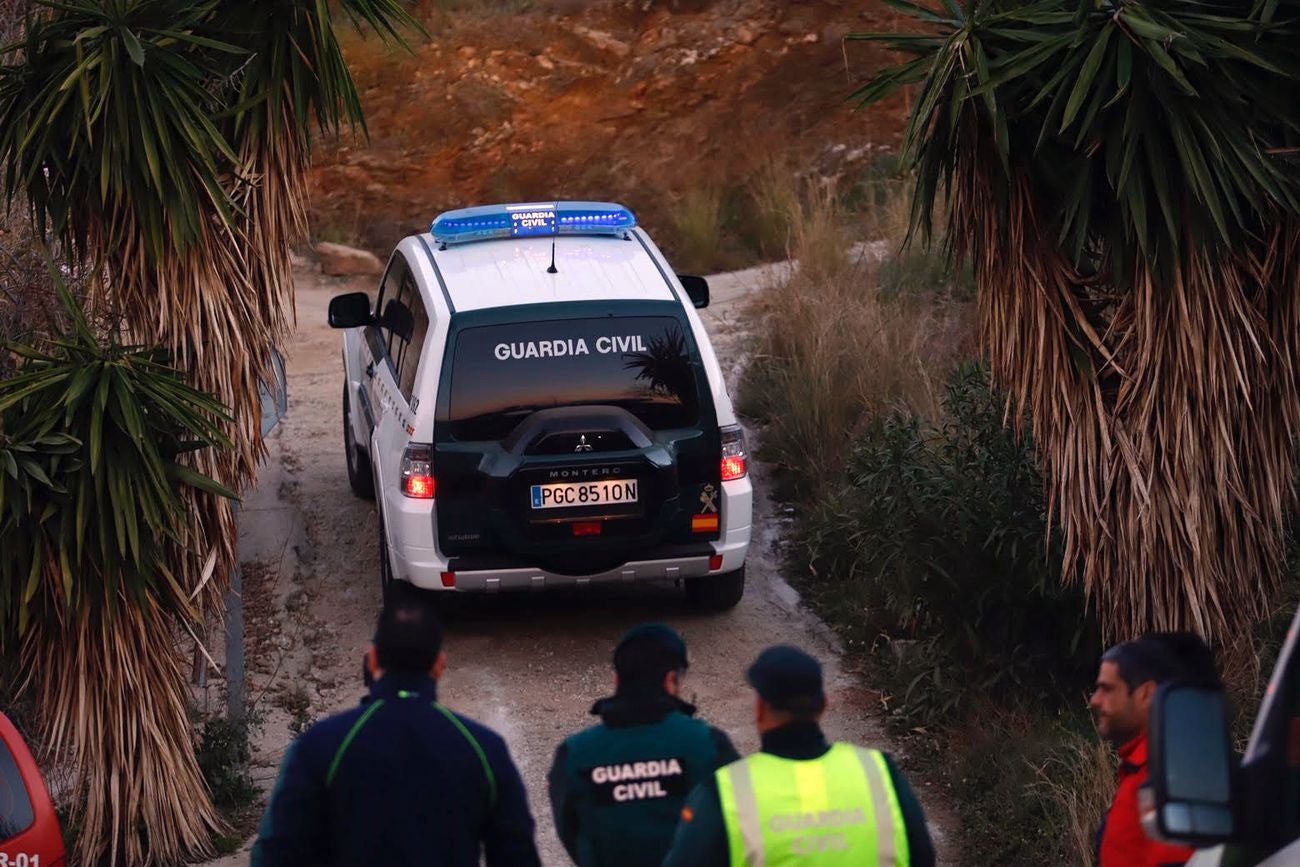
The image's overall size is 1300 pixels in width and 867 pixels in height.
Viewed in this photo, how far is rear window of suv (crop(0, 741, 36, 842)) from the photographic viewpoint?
4832 millimetres

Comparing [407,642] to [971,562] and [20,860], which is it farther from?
[971,562]

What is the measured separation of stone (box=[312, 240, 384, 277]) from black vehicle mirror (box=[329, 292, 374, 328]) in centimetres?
863

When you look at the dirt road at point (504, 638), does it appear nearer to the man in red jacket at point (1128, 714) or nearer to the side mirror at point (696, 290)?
the side mirror at point (696, 290)

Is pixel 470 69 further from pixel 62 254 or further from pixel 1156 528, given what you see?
pixel 1156 528

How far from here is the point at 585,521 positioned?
804 cm

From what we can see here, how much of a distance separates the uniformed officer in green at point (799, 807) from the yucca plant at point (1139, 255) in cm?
293

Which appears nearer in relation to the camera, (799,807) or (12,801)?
(799,807)

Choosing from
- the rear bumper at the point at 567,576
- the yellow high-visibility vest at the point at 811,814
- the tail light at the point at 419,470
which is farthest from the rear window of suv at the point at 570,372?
the yellow high-visibility vest at the point at 811,814

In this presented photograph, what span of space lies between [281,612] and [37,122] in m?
3.95

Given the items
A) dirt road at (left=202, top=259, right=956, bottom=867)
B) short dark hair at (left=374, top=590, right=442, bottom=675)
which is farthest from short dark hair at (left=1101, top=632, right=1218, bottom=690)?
dirt road at (left=202, top=259, right=956, bottom=867)

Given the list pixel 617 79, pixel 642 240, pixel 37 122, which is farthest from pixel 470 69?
pixel 37 122

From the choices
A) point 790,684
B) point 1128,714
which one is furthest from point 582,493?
point 790,684

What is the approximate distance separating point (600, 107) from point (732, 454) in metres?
12.5

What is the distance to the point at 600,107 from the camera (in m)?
20.2
